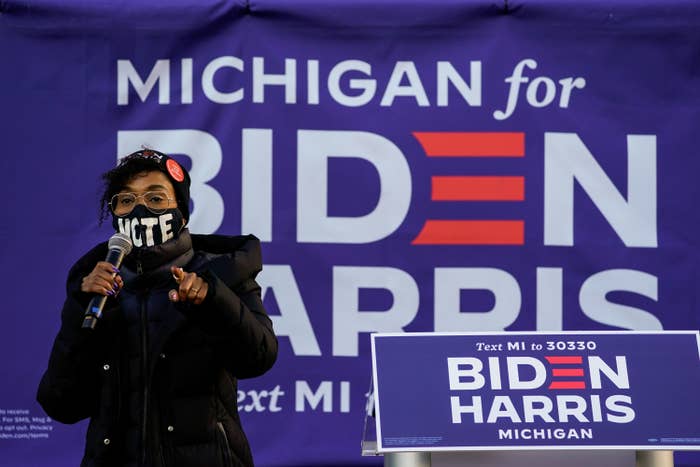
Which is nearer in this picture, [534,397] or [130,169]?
[534,397]

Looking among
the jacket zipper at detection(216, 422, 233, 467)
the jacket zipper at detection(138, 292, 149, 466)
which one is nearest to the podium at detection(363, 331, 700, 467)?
the jacket zipper at detection(216, 422, 233, 467)

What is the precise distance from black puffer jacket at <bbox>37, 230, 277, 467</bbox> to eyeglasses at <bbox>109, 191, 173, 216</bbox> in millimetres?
114

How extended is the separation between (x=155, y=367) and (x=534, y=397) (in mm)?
966

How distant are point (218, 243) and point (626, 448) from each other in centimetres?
124

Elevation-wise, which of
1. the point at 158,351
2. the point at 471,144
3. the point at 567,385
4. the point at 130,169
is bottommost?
the point at 567,385

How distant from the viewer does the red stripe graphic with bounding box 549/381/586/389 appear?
3037 millimetres

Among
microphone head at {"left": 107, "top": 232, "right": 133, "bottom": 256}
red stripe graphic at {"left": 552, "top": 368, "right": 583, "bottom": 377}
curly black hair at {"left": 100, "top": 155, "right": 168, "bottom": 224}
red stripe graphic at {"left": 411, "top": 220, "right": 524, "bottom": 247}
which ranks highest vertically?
red stripe graphic at {"left": 411, "top": 220, "right": 524, "bottom": 247}

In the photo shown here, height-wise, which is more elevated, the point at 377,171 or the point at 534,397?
the point at 377,171

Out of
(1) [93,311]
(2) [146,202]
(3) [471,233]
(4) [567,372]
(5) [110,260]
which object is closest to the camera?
(1) [93,311]

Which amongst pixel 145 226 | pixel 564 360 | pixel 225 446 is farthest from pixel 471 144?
pixel 225 446

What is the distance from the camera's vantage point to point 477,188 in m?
5.05

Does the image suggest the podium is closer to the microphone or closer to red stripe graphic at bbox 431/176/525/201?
the microphone

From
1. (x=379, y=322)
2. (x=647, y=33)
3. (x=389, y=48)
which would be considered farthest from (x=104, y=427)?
(x=647, y=33)

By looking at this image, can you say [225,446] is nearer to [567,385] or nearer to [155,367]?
[155,367]
